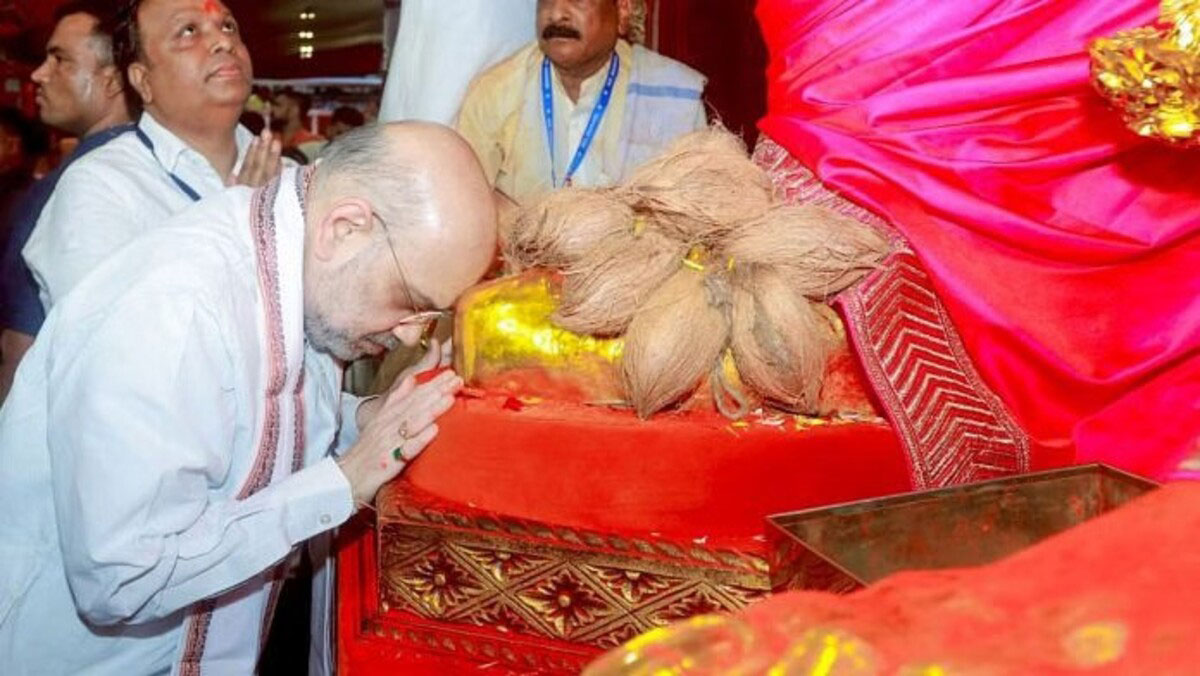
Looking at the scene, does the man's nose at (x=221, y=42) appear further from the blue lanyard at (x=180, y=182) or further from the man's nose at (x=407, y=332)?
→ the man's nose at (x=407, y=332)

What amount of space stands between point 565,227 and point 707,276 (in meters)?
0.18

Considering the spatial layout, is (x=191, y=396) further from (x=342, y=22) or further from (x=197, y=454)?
(x=342, y=22)

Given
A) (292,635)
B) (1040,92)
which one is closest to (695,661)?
(1040,92)

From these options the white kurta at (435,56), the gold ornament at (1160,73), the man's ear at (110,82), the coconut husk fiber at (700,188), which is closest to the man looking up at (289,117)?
the man's ear at (110,82)

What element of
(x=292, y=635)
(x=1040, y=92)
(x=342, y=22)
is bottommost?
(x=292, y=635)

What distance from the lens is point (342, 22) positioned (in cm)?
866

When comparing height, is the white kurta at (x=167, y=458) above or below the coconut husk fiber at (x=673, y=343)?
below

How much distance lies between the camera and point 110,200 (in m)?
2.01

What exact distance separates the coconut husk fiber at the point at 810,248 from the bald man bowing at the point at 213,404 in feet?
0.99

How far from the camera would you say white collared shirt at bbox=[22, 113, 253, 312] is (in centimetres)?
197

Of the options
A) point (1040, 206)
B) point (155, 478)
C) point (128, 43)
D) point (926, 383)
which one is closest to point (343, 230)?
point (155, 478)

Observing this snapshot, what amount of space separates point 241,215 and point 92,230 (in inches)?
27.3

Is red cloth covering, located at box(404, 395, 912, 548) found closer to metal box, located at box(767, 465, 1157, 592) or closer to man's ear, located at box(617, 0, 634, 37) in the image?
metal box, located at box(767, 465, 1157, 592)

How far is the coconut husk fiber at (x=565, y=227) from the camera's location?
4.44 feet
